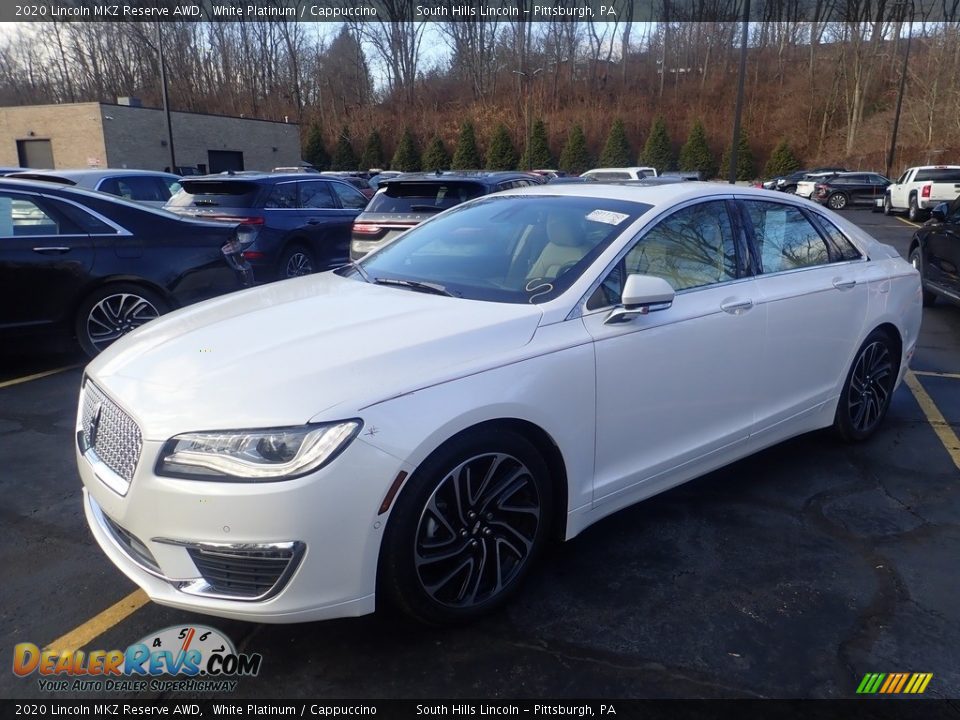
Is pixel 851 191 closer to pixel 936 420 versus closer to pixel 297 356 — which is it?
pixel 936 420

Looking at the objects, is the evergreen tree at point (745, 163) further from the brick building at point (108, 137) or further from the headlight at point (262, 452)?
the headlight at point (262, 452)

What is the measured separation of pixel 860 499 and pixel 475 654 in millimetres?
2465

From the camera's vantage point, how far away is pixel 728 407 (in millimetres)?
3570

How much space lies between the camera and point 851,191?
3025 cm

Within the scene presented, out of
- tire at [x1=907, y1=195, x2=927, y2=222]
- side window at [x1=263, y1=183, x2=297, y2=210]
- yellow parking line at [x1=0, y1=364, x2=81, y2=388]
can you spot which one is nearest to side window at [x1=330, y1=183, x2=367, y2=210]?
side window at [x1=263, y1=183, x2=297, y2=210]

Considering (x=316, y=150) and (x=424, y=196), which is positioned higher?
(x=316, y=150)

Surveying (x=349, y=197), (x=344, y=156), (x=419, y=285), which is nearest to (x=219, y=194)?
(x=349, y=197)

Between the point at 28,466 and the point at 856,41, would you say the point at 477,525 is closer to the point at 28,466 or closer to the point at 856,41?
the point at 28,466

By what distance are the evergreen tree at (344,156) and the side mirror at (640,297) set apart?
55036mm

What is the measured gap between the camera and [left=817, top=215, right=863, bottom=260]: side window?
4.45 meters

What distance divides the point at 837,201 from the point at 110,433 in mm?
33030

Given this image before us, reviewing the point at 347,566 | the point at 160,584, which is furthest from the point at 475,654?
the point at 160,584

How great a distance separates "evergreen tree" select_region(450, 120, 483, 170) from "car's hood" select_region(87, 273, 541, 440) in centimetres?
5043

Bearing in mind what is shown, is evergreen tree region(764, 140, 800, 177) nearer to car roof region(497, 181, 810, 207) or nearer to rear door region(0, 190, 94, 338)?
car roof region(497, 181, 810, 207)
